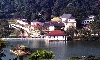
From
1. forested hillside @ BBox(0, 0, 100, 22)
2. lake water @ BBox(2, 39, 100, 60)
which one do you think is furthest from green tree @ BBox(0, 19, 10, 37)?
lake water @ BBox(2, 39, 100, 60)

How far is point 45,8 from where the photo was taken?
67875 millimetres

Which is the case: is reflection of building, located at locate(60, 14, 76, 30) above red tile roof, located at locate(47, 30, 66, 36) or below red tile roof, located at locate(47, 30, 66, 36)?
above

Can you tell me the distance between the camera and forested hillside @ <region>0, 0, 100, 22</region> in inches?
2362

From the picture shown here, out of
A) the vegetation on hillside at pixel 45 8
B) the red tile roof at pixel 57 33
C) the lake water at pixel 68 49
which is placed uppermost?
the vegetation on hillside at pixel 45 8

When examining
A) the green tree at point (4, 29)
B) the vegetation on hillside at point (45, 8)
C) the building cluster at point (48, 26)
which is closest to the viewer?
the green tree at point (4, 29)

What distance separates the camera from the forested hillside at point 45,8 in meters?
60.0

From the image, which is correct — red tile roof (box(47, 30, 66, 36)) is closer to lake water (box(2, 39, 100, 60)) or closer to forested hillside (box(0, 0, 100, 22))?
lake water (box(2, 39, 100, 60))

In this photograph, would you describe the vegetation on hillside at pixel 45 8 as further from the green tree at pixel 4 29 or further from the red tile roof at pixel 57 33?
the red tile roof at pixel 57 33

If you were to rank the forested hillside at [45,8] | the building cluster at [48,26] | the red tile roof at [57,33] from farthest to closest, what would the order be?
1. the forested hillside at [45,8]
2. the building cluster at [48,26]
3. the red tile roof at [57,33]

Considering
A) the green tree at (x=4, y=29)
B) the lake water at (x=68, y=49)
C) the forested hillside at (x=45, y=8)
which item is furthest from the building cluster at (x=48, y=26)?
the lake water at (x=68, y=49)

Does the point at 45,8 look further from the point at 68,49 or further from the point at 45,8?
the point at 68,49

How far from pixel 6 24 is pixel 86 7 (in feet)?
61.8

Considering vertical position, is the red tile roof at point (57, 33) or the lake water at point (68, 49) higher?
the red tile roof at point (57, 33)

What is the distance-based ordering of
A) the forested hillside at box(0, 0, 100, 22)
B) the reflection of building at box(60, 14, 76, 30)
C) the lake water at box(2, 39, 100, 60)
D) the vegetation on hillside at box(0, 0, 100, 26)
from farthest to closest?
1. the forested hillside at box(0, 0, 100, 22)
2. the vegetation on hillside at box(0, 0, 100, 26)
3. the reflection of building at box(60, 14, 76, 30)
4. the lake water at box(2, 39, 100, 60)
